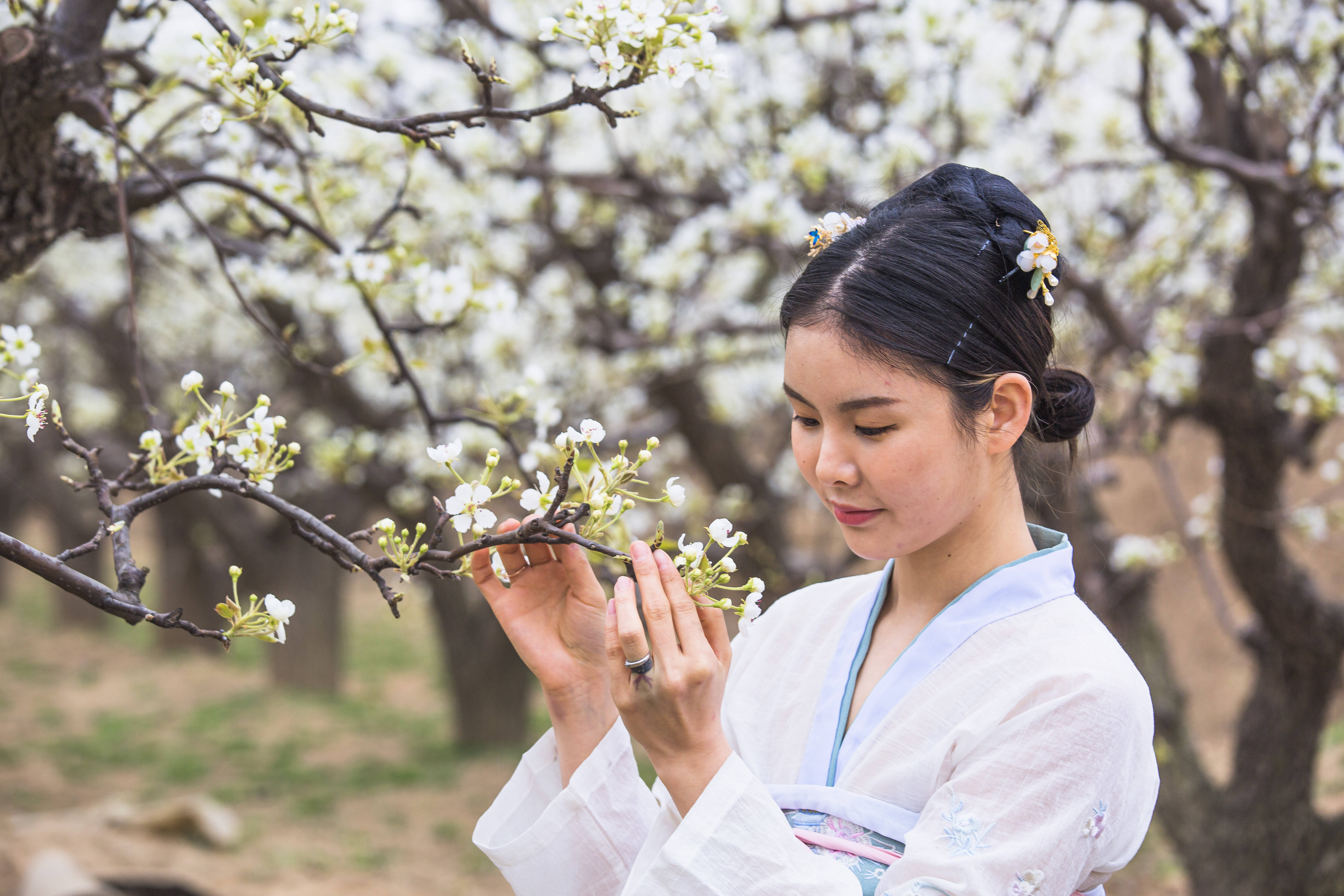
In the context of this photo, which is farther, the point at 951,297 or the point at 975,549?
the point at 975,549

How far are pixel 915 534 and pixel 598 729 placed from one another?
54 cm

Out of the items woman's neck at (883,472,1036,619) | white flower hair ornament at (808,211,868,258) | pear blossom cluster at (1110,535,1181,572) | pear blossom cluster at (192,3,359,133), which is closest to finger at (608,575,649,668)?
woman's neck at (883,472,1036,619)

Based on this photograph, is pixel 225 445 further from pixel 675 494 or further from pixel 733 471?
pixel 733 471

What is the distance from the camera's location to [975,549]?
138 cm

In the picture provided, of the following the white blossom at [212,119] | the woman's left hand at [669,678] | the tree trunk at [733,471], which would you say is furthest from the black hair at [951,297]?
the tree trunk at [733,471]

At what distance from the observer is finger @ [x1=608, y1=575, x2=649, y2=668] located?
1.13 meters

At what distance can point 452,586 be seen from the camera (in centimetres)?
723

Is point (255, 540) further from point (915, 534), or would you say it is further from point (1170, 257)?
point (915, 534)

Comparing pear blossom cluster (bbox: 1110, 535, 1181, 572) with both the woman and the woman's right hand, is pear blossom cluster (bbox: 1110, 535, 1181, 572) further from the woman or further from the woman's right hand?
the woman's right hand

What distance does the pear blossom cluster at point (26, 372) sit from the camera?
1120mm

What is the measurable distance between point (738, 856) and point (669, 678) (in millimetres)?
223

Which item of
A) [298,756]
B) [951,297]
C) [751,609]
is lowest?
[298,756]

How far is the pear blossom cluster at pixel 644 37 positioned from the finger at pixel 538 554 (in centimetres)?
63

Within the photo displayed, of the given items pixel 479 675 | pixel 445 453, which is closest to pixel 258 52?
pixel 445 453
